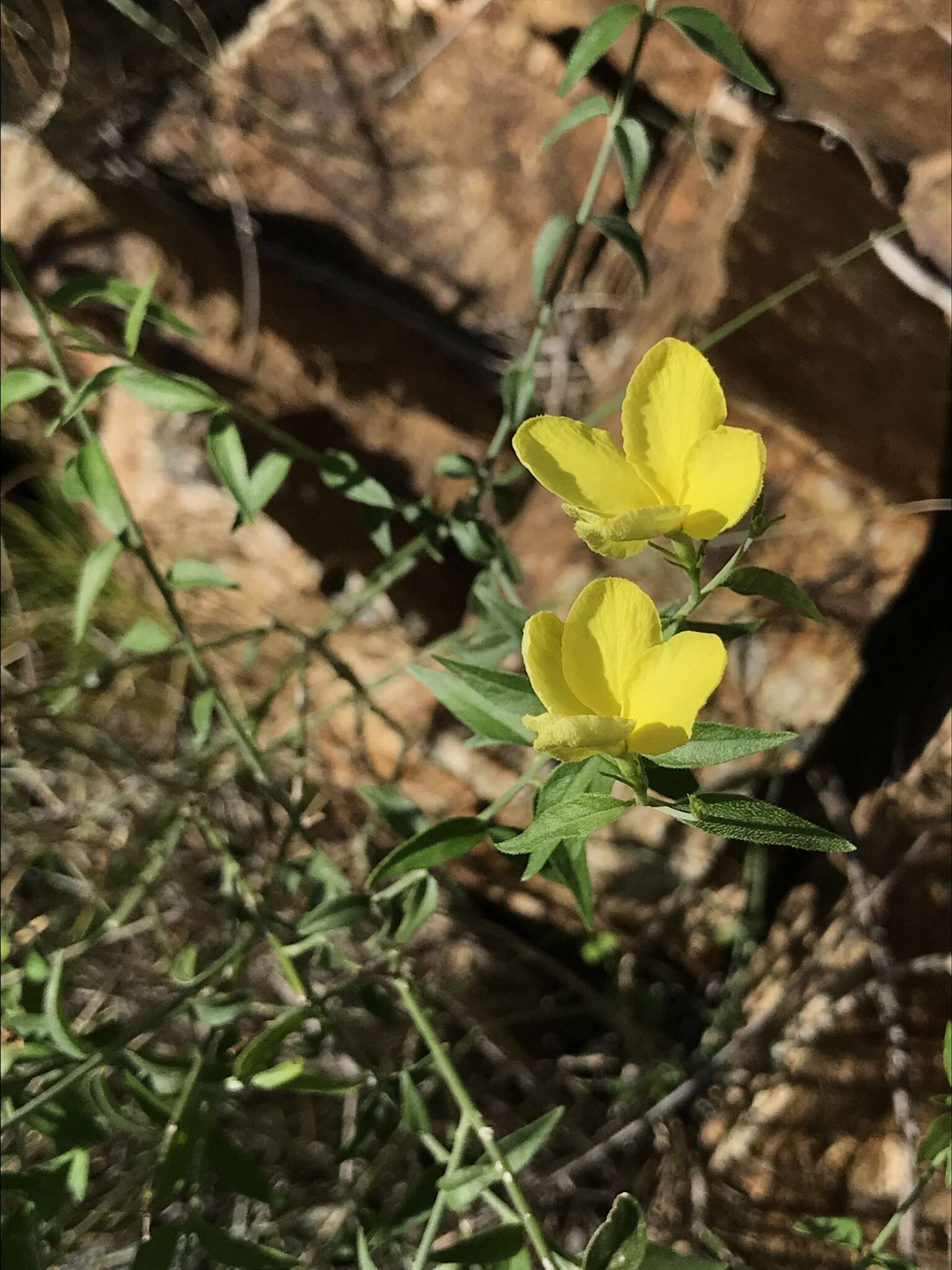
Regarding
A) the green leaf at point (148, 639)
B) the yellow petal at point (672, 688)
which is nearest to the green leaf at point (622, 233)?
the yellow petal at point (672, 688)

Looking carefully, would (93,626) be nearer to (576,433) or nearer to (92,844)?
(92,844)

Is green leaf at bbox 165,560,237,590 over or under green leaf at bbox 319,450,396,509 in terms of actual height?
under

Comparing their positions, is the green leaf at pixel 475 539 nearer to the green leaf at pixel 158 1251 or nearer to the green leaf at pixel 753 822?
the green leaf at pixel 753 822

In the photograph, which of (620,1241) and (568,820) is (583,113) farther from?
(620,1241)

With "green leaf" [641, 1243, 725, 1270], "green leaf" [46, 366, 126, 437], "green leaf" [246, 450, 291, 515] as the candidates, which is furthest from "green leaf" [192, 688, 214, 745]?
"green leaf" [641, 1243, 725, 1270]

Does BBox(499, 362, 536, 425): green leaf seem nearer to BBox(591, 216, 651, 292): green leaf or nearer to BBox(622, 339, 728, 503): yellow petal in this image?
BBox(591, 216, 651, 292): green leaf

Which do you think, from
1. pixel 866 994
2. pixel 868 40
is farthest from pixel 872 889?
pixel 868 40
